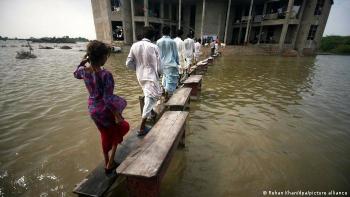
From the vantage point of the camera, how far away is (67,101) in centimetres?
615

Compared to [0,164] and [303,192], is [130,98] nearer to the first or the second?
[0,164]

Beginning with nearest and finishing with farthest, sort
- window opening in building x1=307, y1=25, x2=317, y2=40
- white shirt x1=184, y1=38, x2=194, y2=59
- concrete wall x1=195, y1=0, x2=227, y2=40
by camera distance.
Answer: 1. white shirt x1=184, y1=38, x2=194, y2=59
2. window opening in building x1=307, y1=25, x2=317, y2=40
3. concrete wall x1=195, y1=0, x2=227, y2=40

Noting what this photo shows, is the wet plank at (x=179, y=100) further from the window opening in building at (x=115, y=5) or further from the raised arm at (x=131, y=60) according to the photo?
the window opening in building at (x=115, y=5)

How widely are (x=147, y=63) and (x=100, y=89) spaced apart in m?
1.41

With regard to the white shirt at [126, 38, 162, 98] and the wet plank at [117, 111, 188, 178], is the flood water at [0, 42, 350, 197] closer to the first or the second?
the wet plank at [117, 111, 188, 178]

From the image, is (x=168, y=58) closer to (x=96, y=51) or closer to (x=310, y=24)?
(x=96, y=51)

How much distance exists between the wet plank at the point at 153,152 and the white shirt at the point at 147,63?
0.77 m

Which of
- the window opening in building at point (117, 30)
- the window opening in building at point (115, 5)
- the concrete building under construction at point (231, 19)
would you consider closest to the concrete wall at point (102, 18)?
the concrete building under construction at point (231, 19)

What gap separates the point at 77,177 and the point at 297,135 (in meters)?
4.46

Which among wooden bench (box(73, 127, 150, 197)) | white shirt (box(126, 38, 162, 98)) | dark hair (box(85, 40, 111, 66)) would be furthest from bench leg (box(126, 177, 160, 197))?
white shirt (box(126, 38, 162, 98))

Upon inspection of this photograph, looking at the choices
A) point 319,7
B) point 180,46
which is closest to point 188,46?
point 180,46

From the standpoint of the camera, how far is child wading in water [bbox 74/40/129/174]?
6.47 ft

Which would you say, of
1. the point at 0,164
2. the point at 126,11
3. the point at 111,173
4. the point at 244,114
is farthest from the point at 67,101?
the point at 126,11

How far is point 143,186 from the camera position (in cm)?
196
